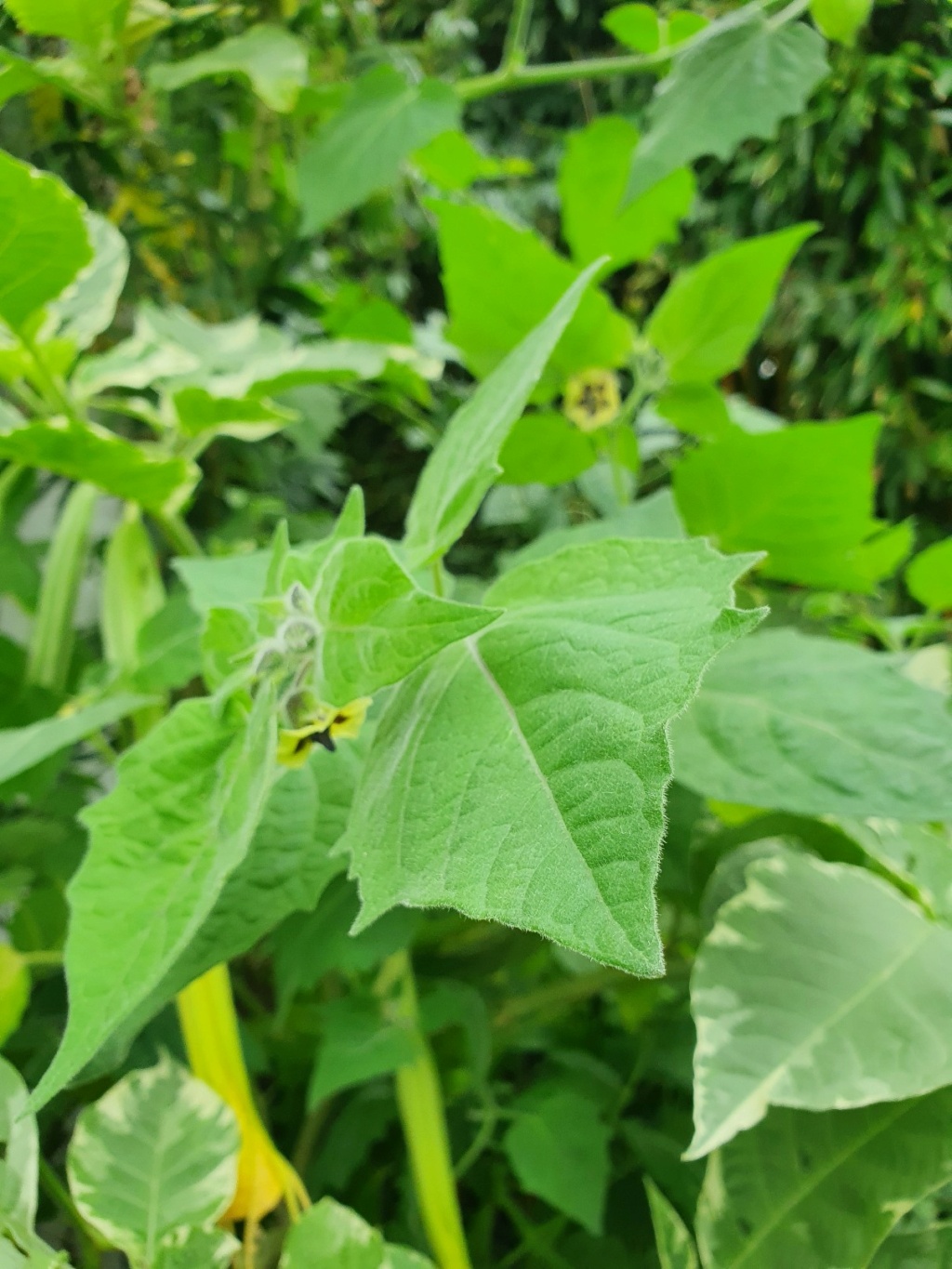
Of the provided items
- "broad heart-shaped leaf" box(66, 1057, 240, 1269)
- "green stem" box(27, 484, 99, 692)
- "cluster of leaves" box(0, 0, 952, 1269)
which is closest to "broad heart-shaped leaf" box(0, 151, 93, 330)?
"cluster of leaves" box(0, 0, 952, 1269)

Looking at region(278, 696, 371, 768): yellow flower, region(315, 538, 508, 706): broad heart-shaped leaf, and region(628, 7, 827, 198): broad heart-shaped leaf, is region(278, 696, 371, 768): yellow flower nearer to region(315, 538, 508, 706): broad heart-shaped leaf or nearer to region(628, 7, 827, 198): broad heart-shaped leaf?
region(315, 538, 508, 706): broad heart-shaped leaf

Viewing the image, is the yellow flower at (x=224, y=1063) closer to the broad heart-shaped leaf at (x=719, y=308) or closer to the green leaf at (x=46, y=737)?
the green leaf at (x=46, y=737)

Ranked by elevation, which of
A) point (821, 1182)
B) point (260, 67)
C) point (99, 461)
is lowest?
point (821, 1182)

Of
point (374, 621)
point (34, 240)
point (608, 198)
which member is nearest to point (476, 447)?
point (374, 621)

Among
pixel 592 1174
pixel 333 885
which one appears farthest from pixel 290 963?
pixel 592 1174

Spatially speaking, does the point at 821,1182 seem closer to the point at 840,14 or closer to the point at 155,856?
the point at 155,856

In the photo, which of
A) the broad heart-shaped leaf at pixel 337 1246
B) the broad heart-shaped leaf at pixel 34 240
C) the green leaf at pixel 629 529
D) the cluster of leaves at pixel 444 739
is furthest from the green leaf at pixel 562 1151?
the broad heart-shaped leaf at pixel 34 240
